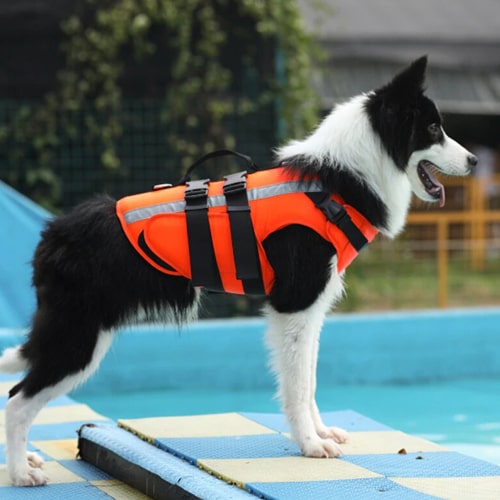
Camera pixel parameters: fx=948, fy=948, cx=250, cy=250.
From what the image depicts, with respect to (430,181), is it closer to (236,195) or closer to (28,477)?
(236,195)

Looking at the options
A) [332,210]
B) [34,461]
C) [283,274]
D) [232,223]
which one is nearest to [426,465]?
[283,274]

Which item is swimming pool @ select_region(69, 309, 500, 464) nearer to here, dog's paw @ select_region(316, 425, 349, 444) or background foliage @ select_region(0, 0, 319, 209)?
background foliage @ select_region(0, 0, 319, 209)

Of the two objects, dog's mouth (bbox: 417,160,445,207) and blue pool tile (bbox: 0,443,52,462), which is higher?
dog's mouth (bbox: 417,160,445,207)

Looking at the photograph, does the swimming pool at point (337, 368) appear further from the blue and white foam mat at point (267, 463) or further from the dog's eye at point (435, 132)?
the dog's eye at point (435, 132)

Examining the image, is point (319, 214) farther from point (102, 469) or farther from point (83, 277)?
point (102, 469)

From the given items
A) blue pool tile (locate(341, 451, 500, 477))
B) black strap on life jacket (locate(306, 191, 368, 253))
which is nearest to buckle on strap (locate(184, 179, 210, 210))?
black strap on life jacket (locate(306, 191, 368, 253))

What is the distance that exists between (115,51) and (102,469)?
186 inches

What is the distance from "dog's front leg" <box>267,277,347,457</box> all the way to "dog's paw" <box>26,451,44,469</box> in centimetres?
96

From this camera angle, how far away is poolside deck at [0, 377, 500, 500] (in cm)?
301

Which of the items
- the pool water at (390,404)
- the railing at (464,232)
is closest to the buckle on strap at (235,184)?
the pool water at (390,404)

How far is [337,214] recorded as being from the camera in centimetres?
337

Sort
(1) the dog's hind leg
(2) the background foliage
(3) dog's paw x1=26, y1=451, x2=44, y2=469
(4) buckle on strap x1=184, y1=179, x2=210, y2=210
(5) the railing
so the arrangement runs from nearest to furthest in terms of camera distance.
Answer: (1) the dog's hind leg < (4) buckle on strap x1=184, y1=179, x2=210, y2=210 < (3) dog's paw x1=26, y1=451, x2=44, y2=469 < (2) the background foliage < (5) the railing

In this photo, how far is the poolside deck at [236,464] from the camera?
9.88ft

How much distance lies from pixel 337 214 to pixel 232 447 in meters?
0.98
